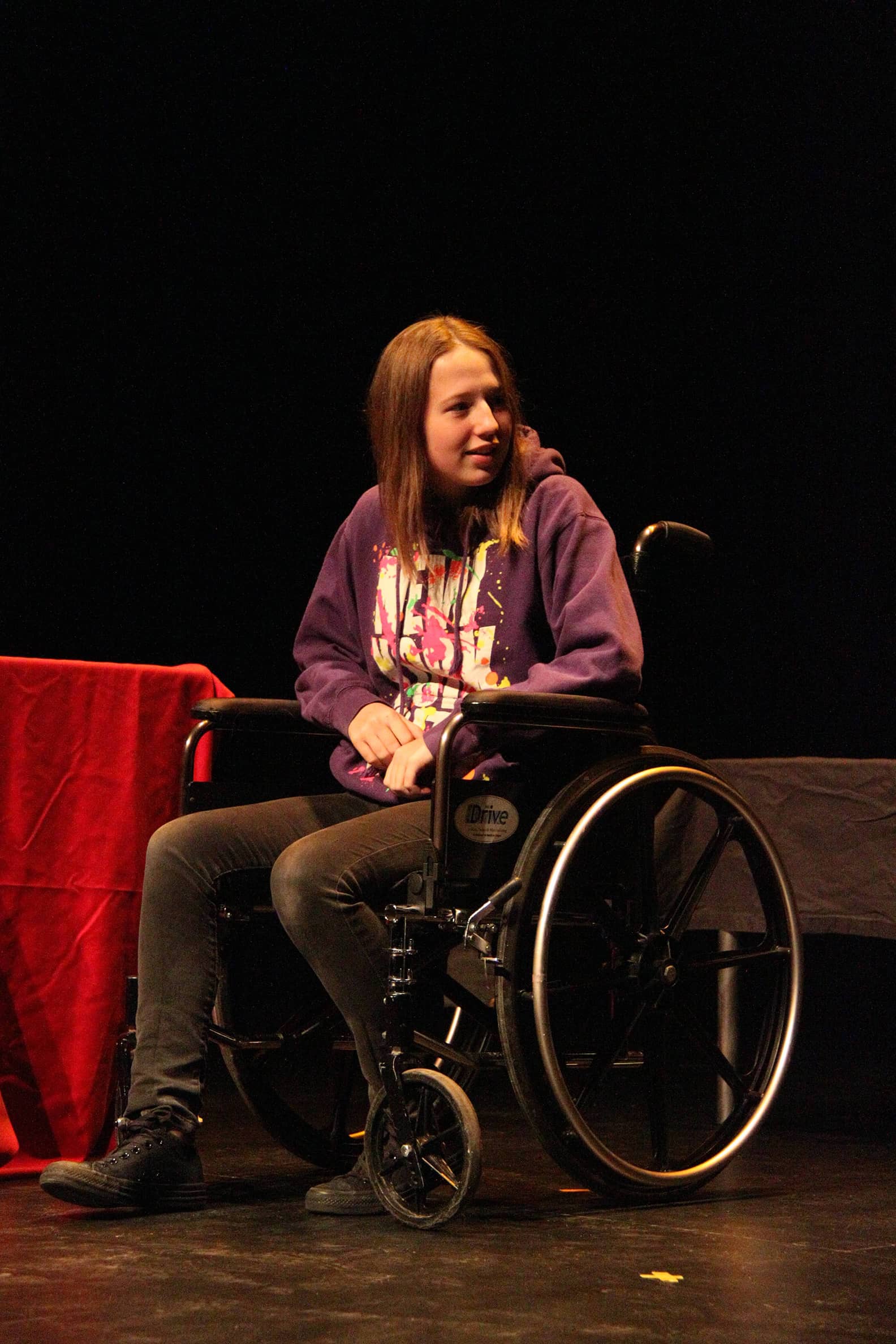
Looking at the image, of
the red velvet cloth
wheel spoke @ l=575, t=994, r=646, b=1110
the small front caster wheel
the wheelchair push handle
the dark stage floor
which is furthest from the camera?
the red velvet cloth

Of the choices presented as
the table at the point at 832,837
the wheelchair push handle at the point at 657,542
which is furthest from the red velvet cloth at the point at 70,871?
the table at the point at 832,837

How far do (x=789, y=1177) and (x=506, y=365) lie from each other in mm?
1080

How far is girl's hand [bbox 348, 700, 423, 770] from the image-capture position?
1793 mm

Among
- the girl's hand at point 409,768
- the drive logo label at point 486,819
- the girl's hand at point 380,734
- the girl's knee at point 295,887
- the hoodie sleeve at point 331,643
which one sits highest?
the hoodie sleeve at point 331,643

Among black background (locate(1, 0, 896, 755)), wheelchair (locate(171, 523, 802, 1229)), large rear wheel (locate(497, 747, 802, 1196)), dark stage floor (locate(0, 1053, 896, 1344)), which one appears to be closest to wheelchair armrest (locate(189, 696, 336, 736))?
wheelchair (locate(171, 523, 802, 1229))

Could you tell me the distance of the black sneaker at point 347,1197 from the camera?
1.68 m

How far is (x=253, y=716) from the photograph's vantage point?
1.98m

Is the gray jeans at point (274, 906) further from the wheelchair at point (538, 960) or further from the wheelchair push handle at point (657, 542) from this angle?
the wheelchair push handle at point (657, 542)

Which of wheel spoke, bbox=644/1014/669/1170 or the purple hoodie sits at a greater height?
the purple hoodie

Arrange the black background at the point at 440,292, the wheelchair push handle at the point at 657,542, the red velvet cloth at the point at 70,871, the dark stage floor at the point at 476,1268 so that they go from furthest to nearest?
the black background at the point at 440,292 < the red velvet cloth at the point at 70,871 < the wheelchair push handle at the point at 657,542 < the dark stage floor at the point at 476,1268

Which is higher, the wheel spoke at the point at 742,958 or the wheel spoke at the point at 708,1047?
the wheel spoke at the point at 742,958

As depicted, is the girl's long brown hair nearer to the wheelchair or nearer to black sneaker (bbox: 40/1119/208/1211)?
the wheelchair

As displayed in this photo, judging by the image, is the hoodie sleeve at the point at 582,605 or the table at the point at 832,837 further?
the table at the point at 832,837

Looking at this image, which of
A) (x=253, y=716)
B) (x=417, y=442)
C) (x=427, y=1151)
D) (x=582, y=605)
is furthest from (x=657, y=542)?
(x=427, y=1151)
